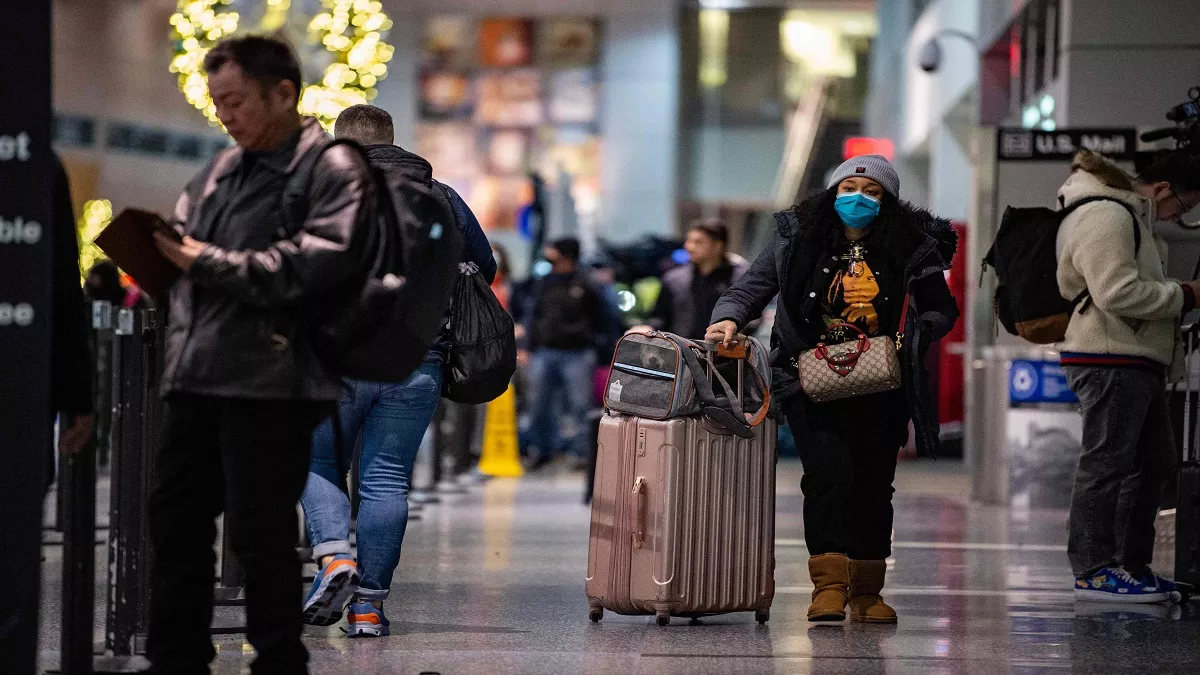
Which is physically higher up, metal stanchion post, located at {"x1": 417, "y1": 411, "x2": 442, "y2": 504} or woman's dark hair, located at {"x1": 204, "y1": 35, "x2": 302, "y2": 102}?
woman's dark hair, located at {"x1": 204, "y1": 35, "x2": 302, "y2": 102}

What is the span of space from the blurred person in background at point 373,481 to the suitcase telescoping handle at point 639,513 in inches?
30.6

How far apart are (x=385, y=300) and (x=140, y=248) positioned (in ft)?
2.03

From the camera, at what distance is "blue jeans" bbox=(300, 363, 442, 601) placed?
640cm

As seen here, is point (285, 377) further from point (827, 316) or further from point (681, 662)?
point (827, 316)

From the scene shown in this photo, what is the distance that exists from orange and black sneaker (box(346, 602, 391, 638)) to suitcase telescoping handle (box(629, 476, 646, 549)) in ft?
3.06

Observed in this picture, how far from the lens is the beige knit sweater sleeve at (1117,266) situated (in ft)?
24.3

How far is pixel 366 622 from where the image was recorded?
6395 mm

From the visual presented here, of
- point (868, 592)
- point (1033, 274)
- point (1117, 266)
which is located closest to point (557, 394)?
point (1033, 274)

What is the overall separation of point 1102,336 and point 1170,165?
35.6 inches

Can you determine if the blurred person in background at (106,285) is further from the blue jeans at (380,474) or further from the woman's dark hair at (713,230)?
the blue jeans at (380,474)

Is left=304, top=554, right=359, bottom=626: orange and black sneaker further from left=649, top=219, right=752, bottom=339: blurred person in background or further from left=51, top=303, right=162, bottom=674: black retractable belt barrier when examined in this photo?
left=649, top=219, right=752, bottom=339: blurred person in background

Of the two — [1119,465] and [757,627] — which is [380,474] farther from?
[1119,465]

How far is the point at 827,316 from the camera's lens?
272 inches

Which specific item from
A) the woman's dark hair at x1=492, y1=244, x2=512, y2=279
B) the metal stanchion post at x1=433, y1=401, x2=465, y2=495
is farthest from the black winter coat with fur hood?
the woman's dark hair at x1=492, y1=244, x2=512, y2=279
